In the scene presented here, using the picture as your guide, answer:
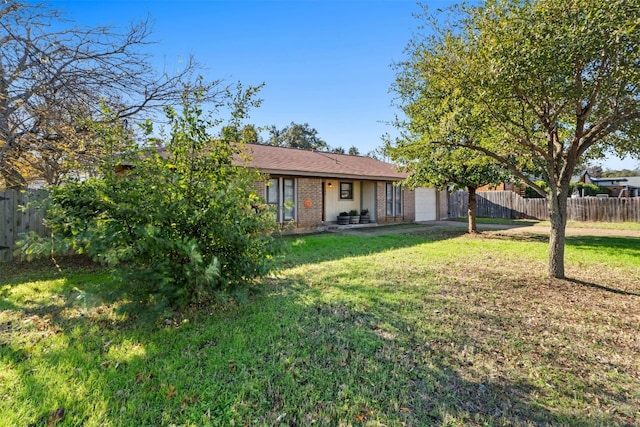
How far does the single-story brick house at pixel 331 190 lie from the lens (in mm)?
12422

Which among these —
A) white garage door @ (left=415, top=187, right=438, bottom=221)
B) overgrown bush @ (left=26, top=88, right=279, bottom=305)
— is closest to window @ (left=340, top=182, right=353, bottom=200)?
white garage door @ (left=415, top=187, right=438, bottom=221)

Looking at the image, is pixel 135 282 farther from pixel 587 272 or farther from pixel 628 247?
→ pixel 628 247

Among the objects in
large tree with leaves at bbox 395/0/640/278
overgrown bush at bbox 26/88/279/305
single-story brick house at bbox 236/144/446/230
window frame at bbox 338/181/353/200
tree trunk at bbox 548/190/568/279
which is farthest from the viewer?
window frame at bbox 338/181/353/200

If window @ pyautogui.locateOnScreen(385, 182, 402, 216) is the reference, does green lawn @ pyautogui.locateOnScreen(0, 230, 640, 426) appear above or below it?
below

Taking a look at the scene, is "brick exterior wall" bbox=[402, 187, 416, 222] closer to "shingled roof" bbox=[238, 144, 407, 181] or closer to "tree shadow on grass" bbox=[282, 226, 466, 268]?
"shingled roof" bbox=[238, 144, 407, 181]

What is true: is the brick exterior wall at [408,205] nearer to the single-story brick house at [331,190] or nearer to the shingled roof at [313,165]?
the single-story brick house at [331,190]

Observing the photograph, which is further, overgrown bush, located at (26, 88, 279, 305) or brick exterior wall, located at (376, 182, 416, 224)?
brick exterior wall, located at (376, 182, 416, 224)

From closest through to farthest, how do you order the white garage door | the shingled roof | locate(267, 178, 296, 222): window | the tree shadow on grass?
1. the tree shadow on grass
2. the shingled roof
3. locate(267, 178, 296, 222): window
4. the white garage door

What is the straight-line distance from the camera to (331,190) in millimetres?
15359

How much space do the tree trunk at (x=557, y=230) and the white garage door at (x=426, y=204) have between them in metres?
12.7

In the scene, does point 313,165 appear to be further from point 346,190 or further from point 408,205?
point 408,205

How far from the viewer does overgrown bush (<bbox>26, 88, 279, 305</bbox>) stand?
3.36 m

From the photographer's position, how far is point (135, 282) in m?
3.57

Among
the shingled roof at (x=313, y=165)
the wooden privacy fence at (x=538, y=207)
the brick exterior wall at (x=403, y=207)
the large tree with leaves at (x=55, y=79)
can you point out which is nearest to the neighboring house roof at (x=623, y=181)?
the wooden privacy fence at (x=538, y=207)
